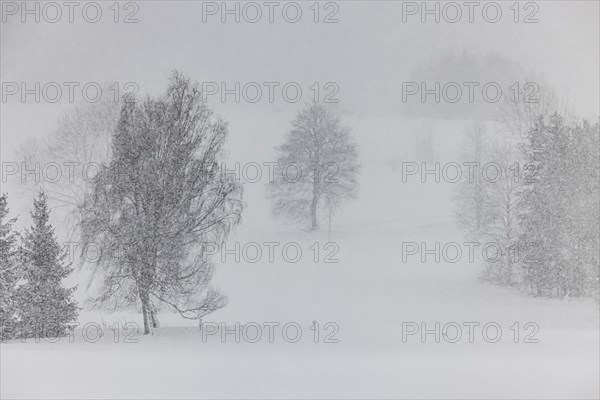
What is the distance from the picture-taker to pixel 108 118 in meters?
3.66

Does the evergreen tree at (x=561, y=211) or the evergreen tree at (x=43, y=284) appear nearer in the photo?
the evergreen tree at (x=43, y=284)

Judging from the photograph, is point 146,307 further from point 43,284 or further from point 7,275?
point 7,275

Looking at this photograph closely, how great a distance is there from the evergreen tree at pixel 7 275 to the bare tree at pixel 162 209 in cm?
42

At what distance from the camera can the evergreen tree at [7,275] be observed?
3.61 metres

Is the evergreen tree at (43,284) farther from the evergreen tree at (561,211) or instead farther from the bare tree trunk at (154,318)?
the evergreen tree at (561,211)

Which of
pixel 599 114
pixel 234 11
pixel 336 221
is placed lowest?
pixel 336 221

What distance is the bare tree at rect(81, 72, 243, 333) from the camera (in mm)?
3609

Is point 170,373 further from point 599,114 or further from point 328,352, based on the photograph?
point 599,114

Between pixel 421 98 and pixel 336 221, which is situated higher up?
pixel 421 98

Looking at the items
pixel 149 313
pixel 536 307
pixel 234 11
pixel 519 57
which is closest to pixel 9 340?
pixel 149 313

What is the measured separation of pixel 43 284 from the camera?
359 cm

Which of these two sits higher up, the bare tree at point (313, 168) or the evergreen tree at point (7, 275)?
the bare tree at point (313, 168)

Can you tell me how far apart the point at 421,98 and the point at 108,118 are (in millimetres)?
1761

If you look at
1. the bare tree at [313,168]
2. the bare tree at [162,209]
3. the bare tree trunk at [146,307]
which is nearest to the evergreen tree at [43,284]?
the bare tree at [162,209]
